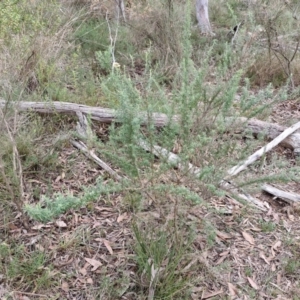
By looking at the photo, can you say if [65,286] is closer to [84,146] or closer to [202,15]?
[84,146]

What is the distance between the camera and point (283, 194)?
3.15m

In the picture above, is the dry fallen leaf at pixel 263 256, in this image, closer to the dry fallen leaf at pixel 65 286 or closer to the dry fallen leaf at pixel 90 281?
the dry fallen leaf at pixel 90 281

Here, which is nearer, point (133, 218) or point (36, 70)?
point (133, 218)

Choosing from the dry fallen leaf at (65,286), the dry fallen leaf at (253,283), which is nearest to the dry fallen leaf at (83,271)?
the dry fallen leaf at (65,286)

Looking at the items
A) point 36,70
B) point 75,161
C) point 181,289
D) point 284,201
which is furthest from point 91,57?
point 181,289

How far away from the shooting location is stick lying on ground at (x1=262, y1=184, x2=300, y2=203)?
3129 mm

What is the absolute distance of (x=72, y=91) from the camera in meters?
4.07

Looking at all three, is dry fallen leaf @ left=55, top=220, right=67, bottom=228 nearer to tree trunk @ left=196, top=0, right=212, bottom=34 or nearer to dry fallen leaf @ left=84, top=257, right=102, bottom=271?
dry fallen leaf @ left=84, top=257, right=102, bottom=271

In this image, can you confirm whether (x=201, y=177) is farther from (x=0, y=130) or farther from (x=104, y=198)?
(x=0, y=130)

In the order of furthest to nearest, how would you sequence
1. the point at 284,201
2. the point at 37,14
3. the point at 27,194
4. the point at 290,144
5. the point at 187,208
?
the point at 37,14 < the point at 290,144 < the point at 284,201 < the point at 27,194 < the point at 187,208

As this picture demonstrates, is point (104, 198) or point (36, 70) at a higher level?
point (36, 70)

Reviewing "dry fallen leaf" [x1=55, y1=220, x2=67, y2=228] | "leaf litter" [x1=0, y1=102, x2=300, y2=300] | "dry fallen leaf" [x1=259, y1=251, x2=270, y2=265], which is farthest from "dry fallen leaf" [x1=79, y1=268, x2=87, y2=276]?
"dry fallen leaf" [x1=259, y1=251, x2=270, y2=265]

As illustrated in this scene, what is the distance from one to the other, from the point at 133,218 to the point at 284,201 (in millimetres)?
1255

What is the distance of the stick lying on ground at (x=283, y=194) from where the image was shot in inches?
123
